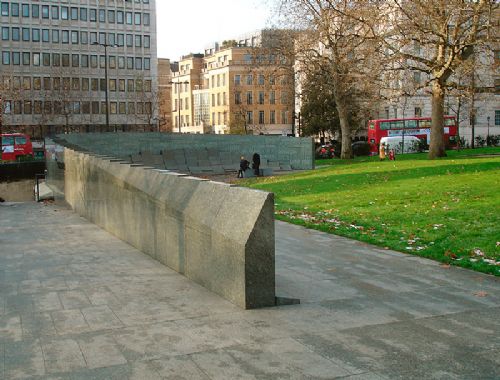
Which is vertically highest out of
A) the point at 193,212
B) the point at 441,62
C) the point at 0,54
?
the point at 0,54

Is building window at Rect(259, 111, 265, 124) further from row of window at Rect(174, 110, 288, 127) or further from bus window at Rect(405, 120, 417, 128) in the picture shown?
bus window at Rect(405, 120, 417, 128)

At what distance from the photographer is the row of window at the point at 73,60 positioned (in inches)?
3280

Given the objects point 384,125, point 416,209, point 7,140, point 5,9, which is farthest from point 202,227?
point 5,9

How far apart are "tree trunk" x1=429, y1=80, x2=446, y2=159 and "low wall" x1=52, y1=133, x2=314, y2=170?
10688 millimetres

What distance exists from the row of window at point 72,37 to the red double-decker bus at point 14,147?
123 feet

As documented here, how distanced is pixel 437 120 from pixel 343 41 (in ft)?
27.8

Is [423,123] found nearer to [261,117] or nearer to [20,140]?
[20,140]

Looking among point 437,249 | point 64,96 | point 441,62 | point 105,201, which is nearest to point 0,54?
point 64,96

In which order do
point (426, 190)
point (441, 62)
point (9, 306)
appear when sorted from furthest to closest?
point (441, 62), point (426, 190), point (9, 306)

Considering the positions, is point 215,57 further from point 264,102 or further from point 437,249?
point 437,249

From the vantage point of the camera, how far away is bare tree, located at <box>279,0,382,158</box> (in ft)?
89.9

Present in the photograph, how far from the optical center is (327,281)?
7852 mm

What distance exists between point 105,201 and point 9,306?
6987mm

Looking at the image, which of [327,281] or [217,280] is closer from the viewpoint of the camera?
[217,280]
